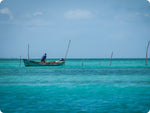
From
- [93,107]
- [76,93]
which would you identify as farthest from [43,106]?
[76,93]

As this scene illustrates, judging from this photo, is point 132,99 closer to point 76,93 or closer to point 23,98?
point 76,93

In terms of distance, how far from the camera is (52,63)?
2881cm

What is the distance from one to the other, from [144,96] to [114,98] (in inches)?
55.4

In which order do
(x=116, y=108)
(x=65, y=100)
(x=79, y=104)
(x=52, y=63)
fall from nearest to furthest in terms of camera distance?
(x=116, y=108) < (x=79, y=104) < (x=65, y=100) < (x=52, y=63)

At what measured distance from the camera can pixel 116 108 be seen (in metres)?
7.01

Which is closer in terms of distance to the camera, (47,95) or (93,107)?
(93,107)

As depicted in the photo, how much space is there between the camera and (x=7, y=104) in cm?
758

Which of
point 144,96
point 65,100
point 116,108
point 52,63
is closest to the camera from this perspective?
point 116,108

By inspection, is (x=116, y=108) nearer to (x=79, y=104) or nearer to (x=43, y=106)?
(x=79, y=104)

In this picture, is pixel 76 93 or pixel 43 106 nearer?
pixel 43 106

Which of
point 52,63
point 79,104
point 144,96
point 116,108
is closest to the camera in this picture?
point 116,108

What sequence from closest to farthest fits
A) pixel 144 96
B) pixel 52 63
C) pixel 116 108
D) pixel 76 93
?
pixel 116 108 < pixel 144 96 < pixel 76 93 < pixel 52 63

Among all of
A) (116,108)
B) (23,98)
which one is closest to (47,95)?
(23,98)

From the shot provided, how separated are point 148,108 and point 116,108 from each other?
110cm
